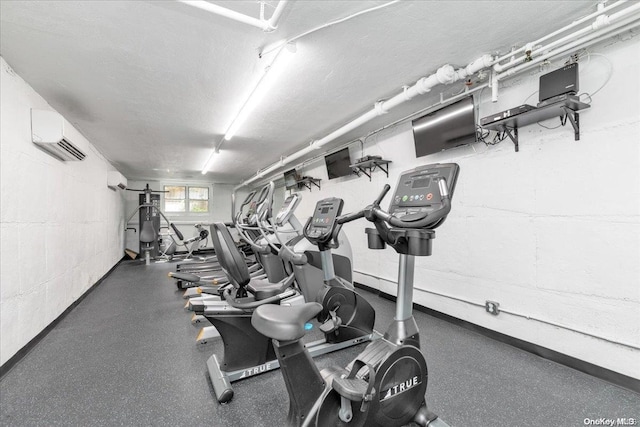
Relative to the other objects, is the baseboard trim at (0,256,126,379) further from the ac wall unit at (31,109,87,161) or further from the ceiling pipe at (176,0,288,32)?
the ceiling pipe at (176,0,288,32)

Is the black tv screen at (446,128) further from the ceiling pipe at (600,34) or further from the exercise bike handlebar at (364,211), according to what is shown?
the exercise bike handlebar at (364,211)

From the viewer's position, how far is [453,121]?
10.5 feet

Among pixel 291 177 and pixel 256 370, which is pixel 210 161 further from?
pixel 256 370

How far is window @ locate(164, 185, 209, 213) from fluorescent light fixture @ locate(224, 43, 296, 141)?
7774 mm

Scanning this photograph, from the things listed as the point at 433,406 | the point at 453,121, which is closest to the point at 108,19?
the point at 453,121

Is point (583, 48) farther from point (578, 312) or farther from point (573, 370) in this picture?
point (573, 370)

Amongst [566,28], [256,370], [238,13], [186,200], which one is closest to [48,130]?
[238,13]

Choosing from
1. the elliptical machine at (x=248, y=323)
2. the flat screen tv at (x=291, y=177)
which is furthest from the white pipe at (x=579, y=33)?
the flat screen tv at (x=291, y=177)

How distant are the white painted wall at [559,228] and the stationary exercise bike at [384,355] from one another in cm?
167

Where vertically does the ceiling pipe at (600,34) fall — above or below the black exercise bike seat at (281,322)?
above

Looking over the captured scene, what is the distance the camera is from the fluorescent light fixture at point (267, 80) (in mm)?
2525

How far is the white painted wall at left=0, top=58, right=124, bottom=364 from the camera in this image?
2.39 metres

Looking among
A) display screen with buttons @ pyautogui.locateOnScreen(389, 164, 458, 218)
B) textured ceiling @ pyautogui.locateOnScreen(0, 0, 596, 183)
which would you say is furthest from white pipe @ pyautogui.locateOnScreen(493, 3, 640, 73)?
display screen with buttons @ pyautogui.locateOnScreen(389, 164, 458, 218)

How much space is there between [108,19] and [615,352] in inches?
184
